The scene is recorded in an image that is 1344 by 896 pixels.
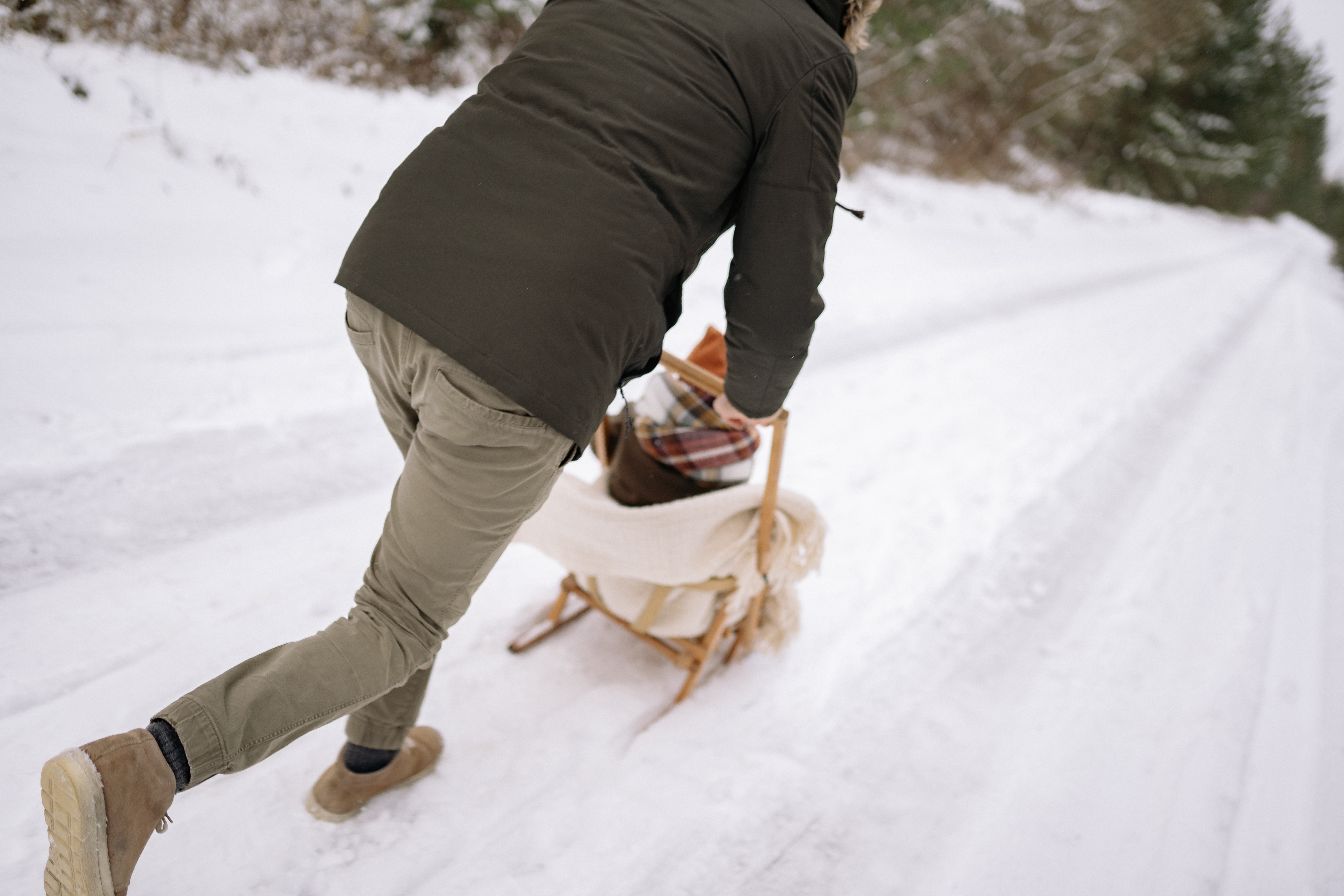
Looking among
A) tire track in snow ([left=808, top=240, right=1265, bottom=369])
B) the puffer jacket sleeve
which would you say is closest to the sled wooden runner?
the puffer jacket sleeve

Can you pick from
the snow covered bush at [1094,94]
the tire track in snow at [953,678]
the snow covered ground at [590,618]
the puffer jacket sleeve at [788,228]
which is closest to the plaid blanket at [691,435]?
the puffer jacket sleeve at [788,228]

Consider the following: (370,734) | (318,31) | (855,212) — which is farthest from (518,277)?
(318,31)

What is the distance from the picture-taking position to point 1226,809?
199 cm

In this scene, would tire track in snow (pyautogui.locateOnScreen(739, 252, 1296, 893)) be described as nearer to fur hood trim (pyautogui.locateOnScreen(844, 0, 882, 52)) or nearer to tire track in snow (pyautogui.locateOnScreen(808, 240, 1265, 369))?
tire track in snow (pyautogui.locateOnScreen(808, 240, 1265, 369))

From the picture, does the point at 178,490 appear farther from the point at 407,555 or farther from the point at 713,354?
the point at 713,354

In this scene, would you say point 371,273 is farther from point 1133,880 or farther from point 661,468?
point 1133,880

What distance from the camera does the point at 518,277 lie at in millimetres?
994

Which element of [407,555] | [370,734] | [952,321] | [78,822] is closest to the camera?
[78,822]

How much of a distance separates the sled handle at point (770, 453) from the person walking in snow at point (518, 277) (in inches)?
14.7

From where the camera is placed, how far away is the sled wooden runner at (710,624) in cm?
171

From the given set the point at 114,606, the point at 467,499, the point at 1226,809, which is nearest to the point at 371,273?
the point at 467,499

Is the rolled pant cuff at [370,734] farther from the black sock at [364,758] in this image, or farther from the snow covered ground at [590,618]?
the snow covered ground at [590,618]

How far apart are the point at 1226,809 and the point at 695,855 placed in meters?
1.54

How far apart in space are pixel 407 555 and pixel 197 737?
14.5 inches
